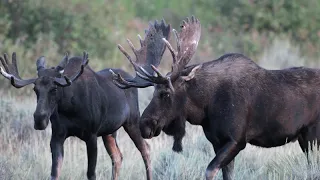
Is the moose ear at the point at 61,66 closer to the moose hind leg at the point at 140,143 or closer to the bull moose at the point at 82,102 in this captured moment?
the bull moose at the point at 82,102

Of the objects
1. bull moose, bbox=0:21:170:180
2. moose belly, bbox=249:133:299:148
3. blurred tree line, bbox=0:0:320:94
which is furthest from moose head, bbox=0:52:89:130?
blurred tree line, bbox=0:0:320:94

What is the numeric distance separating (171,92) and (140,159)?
3.24m

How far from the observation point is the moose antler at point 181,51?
384 inches

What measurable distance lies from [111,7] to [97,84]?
48.9ft

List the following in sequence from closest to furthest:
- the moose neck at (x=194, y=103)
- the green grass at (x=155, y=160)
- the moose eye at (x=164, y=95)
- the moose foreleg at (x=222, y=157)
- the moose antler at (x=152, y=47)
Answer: the moose foreleg at (x=222, y=157)
the moose eye at (x=164, y=95)
the moose neck at (x=194, y=103)
the green grass at (x=155, y=160)
the moose antler at (x=152, y=47)

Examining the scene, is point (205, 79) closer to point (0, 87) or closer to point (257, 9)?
point (0, 87)

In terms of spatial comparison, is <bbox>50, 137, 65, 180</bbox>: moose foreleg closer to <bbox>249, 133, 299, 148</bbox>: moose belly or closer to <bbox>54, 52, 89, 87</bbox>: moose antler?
<bbox>54, 52, 89, 87</bbox>: moose antler

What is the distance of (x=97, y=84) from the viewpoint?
11328 mm

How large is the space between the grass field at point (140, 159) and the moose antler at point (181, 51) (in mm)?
1682

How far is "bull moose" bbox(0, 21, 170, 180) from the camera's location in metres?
10.3

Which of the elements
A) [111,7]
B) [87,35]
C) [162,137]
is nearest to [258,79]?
[162,137]

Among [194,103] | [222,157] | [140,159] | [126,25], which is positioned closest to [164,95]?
[194,103]

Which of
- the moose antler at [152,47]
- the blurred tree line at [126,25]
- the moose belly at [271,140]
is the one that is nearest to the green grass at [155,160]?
the moose belly at [271,140]

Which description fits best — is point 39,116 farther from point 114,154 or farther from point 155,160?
point 155,160
